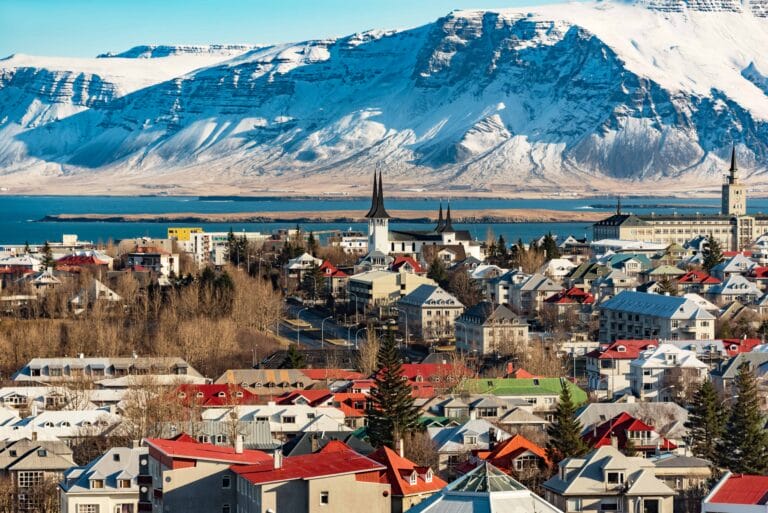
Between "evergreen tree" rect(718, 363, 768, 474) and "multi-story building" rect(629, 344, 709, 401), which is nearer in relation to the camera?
"evergreen tree" rect(718, 363, 768, 474)

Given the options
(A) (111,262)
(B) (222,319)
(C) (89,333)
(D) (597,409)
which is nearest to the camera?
(D) (597,409)

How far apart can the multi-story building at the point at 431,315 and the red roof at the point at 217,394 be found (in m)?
26.9

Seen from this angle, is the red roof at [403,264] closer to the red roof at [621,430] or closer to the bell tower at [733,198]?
the bell tower at [733,198]

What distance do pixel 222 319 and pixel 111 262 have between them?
111ft

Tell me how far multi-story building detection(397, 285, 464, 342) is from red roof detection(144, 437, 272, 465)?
48.6m

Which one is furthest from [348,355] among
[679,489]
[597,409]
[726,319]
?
[679,489]

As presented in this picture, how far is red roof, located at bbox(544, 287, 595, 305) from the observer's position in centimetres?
9119

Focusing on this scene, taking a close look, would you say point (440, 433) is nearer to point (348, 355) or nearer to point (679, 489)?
point (679, 489)

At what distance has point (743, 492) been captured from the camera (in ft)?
109

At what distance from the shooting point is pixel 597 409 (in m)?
51.2

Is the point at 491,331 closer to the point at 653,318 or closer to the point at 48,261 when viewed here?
the point at 653,318

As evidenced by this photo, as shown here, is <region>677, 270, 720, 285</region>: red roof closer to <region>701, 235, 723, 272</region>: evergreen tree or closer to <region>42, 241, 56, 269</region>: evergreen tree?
<region>701, 235, 723, 272</region>: evergreen tree

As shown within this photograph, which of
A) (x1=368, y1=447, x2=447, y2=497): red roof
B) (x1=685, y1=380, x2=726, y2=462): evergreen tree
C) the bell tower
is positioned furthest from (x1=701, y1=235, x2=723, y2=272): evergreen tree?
(x1=368, y1=447, x2=447, y2=497): red roof

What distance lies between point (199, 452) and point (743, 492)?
894 cm
